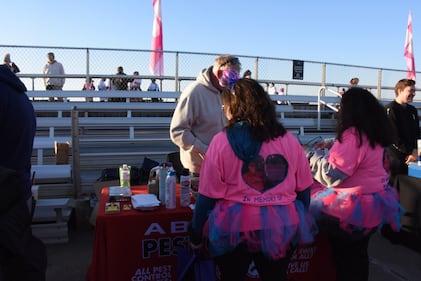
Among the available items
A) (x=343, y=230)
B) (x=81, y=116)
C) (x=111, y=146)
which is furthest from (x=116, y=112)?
(x=343, y=230)

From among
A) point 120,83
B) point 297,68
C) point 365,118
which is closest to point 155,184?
point 365,118

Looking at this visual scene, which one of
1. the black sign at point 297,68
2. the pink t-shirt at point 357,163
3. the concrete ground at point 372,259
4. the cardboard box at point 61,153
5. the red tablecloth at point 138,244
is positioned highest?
the black sign at point 297,68

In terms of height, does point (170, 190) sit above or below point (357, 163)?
below

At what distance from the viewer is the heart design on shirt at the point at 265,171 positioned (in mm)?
1839

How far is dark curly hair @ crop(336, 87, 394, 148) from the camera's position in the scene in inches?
91.7

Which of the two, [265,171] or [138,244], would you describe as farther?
[138,244]

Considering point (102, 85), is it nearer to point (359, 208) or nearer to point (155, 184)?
point (155, 184)

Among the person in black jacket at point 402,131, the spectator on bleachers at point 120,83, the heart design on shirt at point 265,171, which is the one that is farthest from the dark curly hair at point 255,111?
the spectator on bleachers at point 120,83

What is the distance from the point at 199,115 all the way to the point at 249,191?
3.63ft

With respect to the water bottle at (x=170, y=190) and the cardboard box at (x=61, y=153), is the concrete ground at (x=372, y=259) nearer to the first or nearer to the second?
the cardboard box at (x=61, y=153)

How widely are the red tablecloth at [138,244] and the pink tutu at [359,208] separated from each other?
2.43 ft

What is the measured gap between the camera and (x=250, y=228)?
1.86 m

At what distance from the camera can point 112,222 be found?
7.85 feet

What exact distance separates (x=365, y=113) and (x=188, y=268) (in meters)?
1.42
